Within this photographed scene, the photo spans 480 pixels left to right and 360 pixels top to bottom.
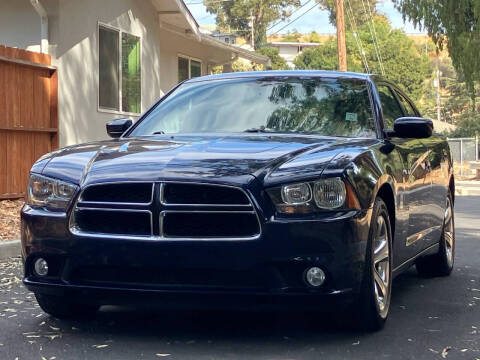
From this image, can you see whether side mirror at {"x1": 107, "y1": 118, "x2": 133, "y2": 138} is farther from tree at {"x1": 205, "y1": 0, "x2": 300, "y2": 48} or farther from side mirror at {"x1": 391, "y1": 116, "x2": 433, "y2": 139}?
tree at {"x1": 205, "y1": 0, "x2": 300, "y2": 48}

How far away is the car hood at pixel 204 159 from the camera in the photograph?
447 cm

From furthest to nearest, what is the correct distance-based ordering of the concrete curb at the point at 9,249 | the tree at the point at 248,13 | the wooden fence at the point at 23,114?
1. the tree at the point at 248,13
2. the wooden fence at the point at 23,114
3. the concrete curb at the point at 9,249

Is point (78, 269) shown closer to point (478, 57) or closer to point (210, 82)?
point (210, 82)

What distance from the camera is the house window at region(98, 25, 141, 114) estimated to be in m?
16.1

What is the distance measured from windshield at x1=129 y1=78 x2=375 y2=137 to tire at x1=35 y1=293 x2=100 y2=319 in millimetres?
1388

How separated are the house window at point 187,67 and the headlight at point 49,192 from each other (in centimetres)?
1728

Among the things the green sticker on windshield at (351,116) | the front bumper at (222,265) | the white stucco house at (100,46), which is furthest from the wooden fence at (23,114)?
the front bumper at (222,265)

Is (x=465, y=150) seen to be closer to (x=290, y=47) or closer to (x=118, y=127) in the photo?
(x=118, y=127)

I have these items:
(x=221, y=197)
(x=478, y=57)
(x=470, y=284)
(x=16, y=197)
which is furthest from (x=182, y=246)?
(x=478, y=57)

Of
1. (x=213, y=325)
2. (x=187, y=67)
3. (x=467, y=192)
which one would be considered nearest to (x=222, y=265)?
(x=213, y=325)

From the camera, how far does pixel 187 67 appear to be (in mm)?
22500

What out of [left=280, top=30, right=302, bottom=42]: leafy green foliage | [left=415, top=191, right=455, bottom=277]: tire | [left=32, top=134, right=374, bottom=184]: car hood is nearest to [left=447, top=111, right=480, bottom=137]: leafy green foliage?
[left=415, top=191, right=455, bottom=277]: tire

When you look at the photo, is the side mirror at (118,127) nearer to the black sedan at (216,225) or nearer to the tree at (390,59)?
the black sedan at (216,225)

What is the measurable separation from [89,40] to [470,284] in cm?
1014
